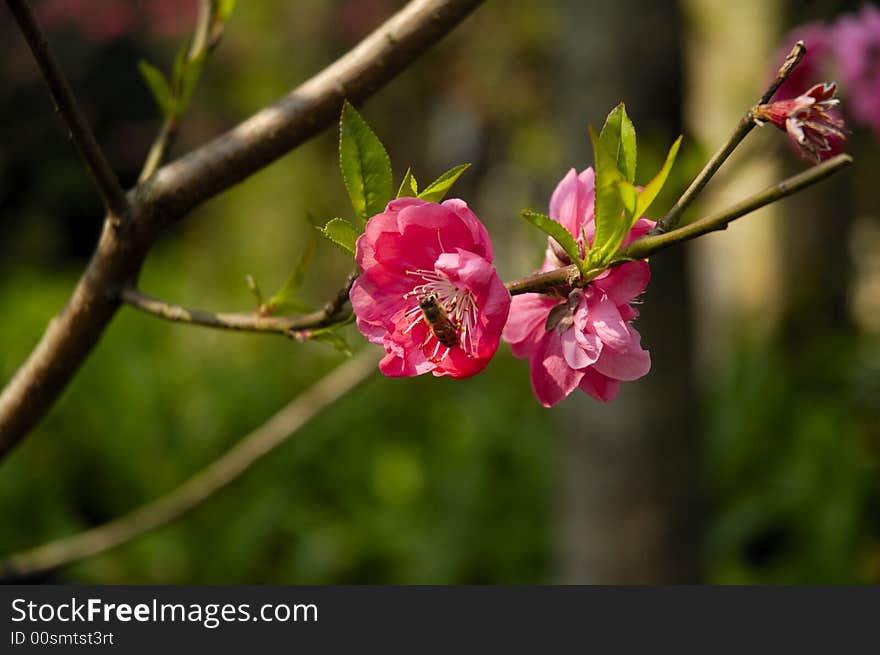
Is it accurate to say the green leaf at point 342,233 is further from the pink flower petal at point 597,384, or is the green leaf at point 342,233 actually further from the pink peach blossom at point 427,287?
the pink flower petal at point 597,384

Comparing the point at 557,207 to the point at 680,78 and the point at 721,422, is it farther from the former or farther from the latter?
the point at 721,422

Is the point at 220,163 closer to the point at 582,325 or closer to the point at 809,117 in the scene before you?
the point at 582,325

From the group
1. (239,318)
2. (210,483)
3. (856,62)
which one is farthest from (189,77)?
(856,62)

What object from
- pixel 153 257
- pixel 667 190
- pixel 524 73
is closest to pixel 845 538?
pixel 667 190

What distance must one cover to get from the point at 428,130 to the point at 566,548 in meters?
5.07

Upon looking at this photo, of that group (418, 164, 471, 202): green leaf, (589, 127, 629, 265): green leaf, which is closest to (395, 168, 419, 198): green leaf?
(418, 164, 471, 202): green leaf

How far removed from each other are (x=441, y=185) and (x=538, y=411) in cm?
311

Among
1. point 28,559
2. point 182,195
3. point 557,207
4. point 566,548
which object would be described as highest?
point 566,548

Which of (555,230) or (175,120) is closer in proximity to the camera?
(555,230)

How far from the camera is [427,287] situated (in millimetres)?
608

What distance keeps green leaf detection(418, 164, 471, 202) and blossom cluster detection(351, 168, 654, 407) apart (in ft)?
0.08

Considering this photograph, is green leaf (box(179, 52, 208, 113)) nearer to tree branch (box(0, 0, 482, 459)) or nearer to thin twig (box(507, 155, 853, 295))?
tree branch (box(0, 0, 482, 459))

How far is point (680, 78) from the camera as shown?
6.45 ft

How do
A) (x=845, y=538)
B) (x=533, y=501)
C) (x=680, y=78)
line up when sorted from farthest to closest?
(x=533, y=501) → (x=845, y=538) → (x=680, y=78)
